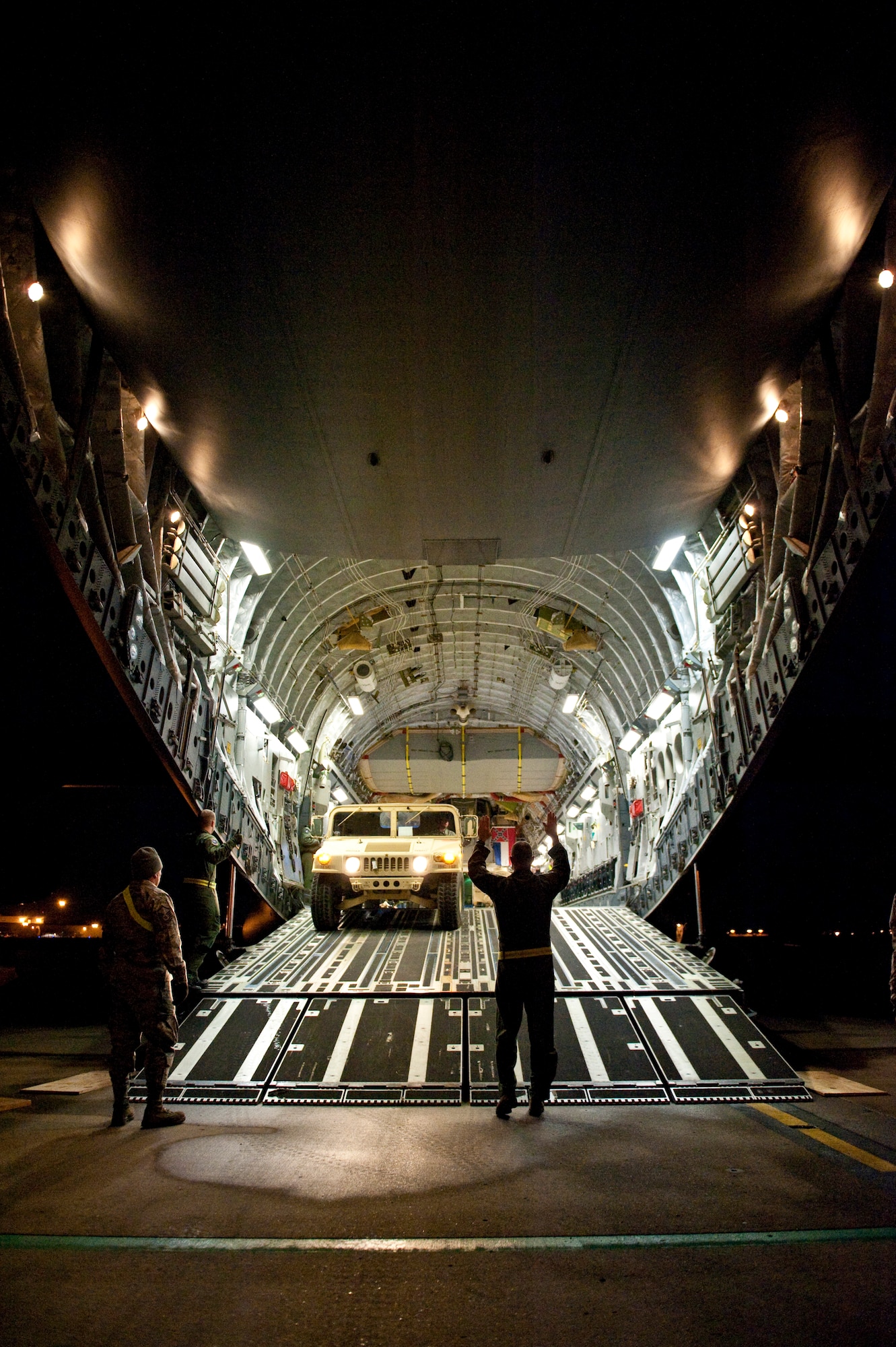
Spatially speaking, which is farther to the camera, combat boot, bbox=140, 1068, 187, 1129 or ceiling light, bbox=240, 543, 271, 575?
ceiling light, bbox=240, 543, 271, 575

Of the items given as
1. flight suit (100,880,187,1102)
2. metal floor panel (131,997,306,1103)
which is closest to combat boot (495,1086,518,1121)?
metal floor panel (131,997,306,1103)

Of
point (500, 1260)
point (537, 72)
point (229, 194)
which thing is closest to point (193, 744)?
point (229, 194)

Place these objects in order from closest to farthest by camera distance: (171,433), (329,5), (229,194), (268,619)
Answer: (329,5)
(229,194)
(171,433)
(268,619)

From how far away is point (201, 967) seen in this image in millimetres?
7684

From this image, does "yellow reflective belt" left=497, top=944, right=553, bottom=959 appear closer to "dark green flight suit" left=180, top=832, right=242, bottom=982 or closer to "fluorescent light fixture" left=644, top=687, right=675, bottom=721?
"dark green flight suit" left=180, top=832, right=242, bottom=982

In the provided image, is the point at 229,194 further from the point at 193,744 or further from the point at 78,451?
the point at 193,744

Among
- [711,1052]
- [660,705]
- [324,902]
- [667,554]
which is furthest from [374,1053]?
[660,705]

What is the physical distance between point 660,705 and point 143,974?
912 cm

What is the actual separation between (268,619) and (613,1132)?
8955 mm

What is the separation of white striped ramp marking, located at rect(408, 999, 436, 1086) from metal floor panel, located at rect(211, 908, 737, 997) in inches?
7.6

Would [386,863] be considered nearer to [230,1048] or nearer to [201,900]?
[201,900]

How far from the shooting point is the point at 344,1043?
5672 millimetres

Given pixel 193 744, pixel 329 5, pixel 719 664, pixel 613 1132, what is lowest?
pixel 613 1132

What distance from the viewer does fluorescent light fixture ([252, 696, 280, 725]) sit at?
11.4 meters
